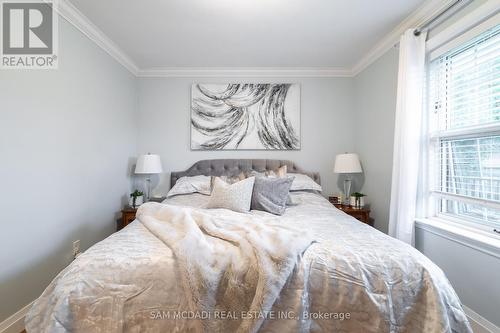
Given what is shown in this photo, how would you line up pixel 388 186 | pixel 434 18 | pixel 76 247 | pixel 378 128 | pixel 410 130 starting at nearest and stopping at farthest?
pixel 434 18, pixel 410 130, pixel 76 247, pixel 388 186, pixel 378 128

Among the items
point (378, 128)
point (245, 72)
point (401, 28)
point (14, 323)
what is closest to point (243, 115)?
point (245, 72)

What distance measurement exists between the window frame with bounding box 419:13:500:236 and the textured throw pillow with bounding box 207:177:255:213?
159 cm

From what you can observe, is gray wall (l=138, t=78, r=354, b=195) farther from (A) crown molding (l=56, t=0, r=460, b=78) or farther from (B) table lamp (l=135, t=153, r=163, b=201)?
(B) table lamp (l=135, t=153, r=163, b=201)

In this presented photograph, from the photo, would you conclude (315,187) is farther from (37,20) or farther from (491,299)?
(37,20)

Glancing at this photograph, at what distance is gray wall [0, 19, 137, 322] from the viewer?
1.78 meters

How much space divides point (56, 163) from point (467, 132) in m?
3.34

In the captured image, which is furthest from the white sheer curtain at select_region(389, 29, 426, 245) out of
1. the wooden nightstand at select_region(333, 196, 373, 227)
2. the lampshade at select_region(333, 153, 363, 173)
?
the lampshade at select_region(333, 153, 363, 173)

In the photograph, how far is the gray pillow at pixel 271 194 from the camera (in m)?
2.41

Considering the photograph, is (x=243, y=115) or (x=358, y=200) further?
(x=243, y=115)

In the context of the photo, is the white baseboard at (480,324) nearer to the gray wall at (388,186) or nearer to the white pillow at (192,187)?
the gray wall at (388,186)

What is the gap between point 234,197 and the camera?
8.03ft

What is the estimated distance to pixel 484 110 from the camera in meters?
1.85

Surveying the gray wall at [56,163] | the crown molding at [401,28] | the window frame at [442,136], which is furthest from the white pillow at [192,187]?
the crown molding at [401,28]
